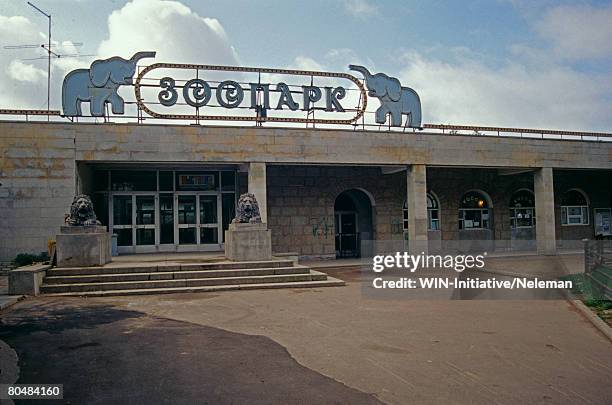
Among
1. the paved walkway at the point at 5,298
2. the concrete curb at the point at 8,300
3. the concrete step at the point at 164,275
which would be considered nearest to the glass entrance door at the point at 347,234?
the concrete step at the point at 164,275

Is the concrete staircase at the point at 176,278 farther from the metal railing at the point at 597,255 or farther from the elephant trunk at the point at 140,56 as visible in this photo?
the elephant trunk at the point at 140,56

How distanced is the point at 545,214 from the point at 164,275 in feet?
51.5

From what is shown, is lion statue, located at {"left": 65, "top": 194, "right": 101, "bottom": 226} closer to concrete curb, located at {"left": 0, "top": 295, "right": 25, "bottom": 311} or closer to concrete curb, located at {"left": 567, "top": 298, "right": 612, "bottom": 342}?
concrete curb, located at {"left": 0, "top": 295, "right": 25, "bottom": 311}

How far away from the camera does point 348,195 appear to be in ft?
76.7

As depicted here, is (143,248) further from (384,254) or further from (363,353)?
(363,353)

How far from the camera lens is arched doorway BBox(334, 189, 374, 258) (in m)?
23.1

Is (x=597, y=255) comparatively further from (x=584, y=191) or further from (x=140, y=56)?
(x=584, y=191)

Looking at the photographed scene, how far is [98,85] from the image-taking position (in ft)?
59.0

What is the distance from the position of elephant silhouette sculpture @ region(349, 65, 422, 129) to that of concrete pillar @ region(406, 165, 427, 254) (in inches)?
76.9

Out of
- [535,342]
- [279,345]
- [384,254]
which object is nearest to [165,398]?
[279,345]

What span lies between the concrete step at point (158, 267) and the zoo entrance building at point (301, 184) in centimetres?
436

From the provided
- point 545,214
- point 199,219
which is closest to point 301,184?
point 199,219

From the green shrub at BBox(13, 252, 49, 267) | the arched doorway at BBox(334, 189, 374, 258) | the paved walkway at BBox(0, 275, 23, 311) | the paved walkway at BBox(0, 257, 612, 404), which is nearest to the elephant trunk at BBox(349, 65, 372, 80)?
the arched doorway at BBox(334, 189, 374, 258)

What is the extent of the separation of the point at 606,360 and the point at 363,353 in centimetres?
291
